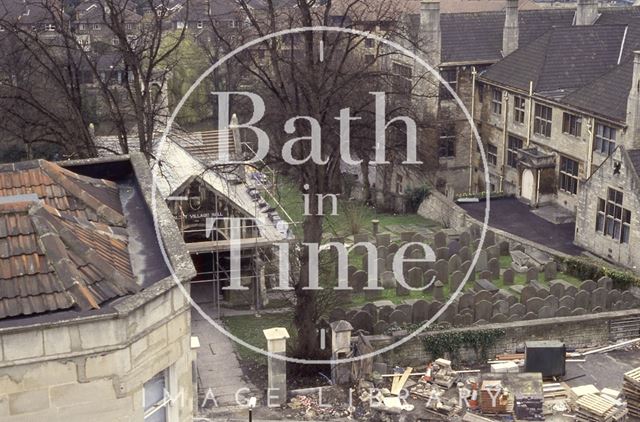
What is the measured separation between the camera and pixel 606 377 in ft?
69.6

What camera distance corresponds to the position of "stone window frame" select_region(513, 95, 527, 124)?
38.7 m

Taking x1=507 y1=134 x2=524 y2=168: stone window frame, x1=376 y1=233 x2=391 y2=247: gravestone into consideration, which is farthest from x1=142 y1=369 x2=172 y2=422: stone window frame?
x1=507 y1=134 x2=524 y2=168: stone window frame

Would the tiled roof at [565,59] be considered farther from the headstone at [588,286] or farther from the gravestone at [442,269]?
the headstone at [588,286]

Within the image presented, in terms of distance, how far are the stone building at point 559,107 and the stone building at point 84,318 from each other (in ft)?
82.3

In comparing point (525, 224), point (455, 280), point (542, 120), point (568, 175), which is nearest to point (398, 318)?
point (455, 280)

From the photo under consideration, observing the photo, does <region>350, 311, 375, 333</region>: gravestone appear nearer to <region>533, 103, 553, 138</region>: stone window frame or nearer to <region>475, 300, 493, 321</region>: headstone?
<region>475, 300, 493, 321</region>: headstone

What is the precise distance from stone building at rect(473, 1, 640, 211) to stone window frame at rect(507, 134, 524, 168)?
5 centimetres

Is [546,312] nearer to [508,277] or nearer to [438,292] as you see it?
[438,292]

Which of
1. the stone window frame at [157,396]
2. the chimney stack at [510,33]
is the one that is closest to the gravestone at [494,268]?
the chimney stack at [510,33]

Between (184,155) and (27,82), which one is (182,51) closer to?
(27,82)

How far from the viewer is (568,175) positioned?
119ft

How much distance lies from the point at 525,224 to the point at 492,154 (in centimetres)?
751

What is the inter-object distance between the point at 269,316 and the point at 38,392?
1751 cm

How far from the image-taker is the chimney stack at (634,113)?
30800 mm
